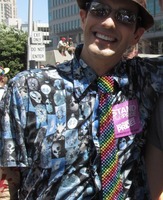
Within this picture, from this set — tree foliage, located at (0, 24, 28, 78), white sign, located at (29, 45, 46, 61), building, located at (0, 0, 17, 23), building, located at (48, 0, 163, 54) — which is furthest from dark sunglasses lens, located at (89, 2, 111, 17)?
building, located at (0, 0, 17, 23)

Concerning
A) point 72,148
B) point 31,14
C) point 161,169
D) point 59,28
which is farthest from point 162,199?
point 59,28

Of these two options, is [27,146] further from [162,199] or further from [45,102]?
[162,199]

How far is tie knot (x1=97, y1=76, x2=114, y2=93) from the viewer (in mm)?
2213

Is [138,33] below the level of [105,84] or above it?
above

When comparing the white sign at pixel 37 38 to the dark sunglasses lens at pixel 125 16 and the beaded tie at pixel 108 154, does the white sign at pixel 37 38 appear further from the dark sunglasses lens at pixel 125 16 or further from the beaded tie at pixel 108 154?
the beaded tie at pixel 108 154

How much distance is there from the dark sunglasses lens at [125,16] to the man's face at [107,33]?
0.05 feet

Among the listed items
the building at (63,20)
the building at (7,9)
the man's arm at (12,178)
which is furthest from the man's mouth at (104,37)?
the building at (7,9)

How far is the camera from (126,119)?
2254mm

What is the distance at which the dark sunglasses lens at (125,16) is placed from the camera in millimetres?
2189

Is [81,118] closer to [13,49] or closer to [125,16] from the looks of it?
[125,16]

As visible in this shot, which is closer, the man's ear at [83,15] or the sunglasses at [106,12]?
the sunglasses at [106,12]

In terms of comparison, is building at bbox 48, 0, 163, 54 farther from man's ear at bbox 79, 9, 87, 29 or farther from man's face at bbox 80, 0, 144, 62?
man's face at bbox 80, 0, 144, 62

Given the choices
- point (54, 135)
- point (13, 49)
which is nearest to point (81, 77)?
point (54, 135)

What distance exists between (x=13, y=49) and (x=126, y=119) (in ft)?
97.3
